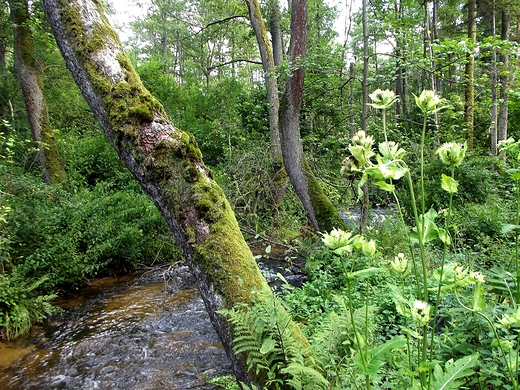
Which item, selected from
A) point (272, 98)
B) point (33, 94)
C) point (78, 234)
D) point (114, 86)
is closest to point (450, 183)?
point (114, 86)

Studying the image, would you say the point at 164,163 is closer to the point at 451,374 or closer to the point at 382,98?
the point at 382,98

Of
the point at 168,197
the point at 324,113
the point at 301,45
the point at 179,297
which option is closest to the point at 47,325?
the point at 179,297

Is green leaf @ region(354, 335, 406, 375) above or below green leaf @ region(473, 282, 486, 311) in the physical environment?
below

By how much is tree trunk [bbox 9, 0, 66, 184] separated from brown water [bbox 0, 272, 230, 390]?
414cm

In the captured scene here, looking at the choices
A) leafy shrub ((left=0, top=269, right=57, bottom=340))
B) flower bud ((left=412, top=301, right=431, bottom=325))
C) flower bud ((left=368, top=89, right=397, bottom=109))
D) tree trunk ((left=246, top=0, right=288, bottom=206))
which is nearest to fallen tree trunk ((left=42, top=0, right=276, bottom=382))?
flower bud ((left=412, top=301, right=431, bottom=325))

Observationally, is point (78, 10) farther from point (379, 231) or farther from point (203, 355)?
point (379, 231)

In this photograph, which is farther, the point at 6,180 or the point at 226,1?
the point at 226,1

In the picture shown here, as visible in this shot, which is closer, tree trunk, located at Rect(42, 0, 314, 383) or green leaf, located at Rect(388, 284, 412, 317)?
green leaf, located at Rect(388, 284, 412, 317)

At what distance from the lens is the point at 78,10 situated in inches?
102

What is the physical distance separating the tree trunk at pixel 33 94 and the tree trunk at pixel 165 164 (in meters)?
6.26

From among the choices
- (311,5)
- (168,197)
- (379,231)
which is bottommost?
(379,231)

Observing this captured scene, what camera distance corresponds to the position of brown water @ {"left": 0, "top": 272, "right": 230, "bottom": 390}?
358cm

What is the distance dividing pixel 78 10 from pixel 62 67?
1013 cm

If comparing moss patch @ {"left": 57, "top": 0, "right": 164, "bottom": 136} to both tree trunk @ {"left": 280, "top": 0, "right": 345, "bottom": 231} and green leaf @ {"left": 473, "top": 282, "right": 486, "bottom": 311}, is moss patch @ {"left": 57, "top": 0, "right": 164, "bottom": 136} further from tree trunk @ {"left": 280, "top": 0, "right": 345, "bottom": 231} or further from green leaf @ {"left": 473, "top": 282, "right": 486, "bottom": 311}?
tree trunk @ {"left": 280, "top": 0, "right": 345, "bottom": 231}
